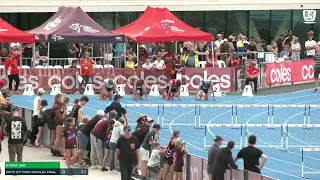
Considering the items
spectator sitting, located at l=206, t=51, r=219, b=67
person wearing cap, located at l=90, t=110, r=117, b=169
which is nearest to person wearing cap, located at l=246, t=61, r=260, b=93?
spectator sitting, located at l=206, t=51, r=219, b=67

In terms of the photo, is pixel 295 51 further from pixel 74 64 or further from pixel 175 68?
pixel 74 64

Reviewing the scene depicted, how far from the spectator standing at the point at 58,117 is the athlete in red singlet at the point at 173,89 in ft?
38.0

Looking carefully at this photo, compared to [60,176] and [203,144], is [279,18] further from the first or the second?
[60,176]

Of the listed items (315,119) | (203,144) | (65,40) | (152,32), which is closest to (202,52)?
(152,32)

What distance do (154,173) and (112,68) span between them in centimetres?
1771

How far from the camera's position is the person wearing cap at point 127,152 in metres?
24.0

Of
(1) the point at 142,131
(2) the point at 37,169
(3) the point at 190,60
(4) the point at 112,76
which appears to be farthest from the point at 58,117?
(3) the point at 190,60

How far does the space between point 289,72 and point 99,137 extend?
2152 cm

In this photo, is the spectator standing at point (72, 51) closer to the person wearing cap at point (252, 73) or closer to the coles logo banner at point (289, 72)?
the person wearing cap at point (252, 73)

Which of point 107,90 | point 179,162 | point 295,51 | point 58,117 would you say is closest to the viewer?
point 179,162

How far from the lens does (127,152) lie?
2398cm

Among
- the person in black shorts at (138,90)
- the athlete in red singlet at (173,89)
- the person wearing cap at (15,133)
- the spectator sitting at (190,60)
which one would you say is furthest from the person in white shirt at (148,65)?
the person wearing cap at (15,133)

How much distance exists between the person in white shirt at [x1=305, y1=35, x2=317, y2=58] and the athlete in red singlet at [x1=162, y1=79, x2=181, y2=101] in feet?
31.9

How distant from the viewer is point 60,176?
26000mm
